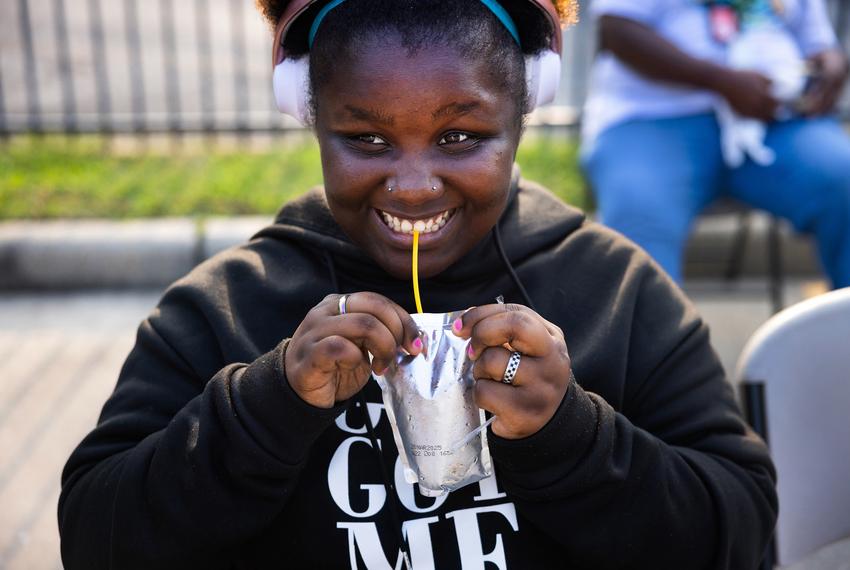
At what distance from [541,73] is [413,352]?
0.55 metres

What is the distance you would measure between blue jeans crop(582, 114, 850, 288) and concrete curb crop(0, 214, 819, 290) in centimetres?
115

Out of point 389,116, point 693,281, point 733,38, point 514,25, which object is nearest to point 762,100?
point 733,38

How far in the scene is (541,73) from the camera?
173 centimetres

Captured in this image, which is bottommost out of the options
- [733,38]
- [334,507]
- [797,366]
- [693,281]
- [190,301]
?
[693,281]

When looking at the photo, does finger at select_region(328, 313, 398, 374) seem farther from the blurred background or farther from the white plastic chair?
the blurred background

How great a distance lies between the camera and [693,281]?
4.91 metres

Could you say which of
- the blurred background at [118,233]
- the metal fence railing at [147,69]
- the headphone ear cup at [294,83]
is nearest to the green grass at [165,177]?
the blurred background at [118,233]

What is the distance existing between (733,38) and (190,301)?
2508 millimetres

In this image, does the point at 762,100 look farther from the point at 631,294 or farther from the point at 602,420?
the point at 602,420

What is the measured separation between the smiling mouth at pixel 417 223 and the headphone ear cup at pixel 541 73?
255 mm

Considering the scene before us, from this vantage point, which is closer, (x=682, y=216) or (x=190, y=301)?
(x=190, y=301)

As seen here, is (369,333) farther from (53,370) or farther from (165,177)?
(165,177)

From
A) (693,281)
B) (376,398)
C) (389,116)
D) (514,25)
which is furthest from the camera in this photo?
(693,281)

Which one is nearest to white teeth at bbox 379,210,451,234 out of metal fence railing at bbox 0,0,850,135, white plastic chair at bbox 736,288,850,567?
white plastic chair at bbox 736,288,850,567
